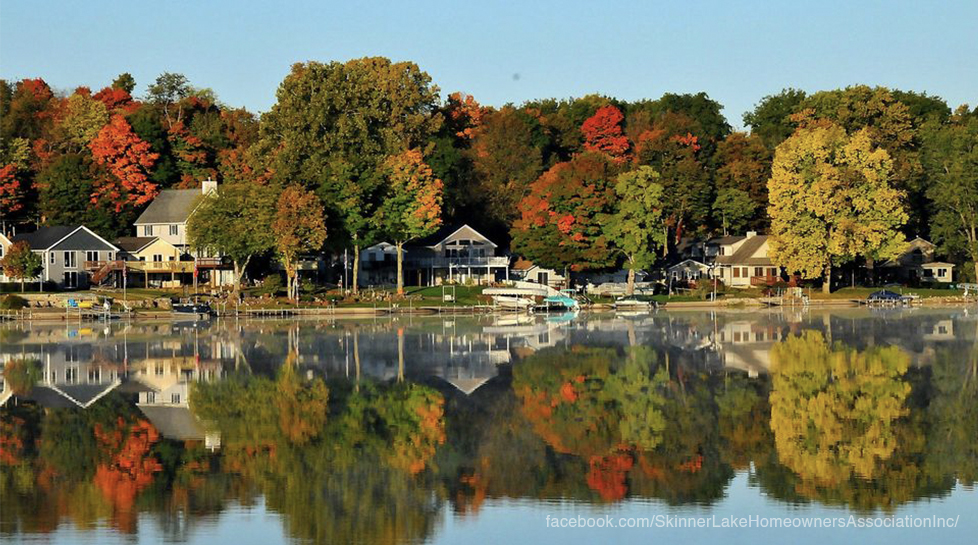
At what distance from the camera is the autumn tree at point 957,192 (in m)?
106

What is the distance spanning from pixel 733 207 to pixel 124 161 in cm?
5179

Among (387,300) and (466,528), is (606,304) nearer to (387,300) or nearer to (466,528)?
(387,300)

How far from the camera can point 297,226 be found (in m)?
90.0

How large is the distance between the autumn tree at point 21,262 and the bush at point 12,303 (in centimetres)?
467

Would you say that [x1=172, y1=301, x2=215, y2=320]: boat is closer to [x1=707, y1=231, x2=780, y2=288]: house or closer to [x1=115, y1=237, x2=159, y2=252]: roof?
[x1=115, y1=237, x2=159, y2=252]: roof

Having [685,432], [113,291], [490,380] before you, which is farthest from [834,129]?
[685,432]

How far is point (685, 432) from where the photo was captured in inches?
1415

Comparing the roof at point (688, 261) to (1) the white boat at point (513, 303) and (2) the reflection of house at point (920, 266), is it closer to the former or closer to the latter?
(2) the reflection of house at point (920, 266)

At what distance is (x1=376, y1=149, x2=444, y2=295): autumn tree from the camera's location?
9794cm

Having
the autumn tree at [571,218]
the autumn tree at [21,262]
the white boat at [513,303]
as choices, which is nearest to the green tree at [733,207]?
the autumn tree at [571,218]

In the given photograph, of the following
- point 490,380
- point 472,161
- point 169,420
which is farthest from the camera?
point 472,161

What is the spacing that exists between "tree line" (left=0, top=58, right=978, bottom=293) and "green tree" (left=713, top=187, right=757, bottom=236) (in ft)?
0.65

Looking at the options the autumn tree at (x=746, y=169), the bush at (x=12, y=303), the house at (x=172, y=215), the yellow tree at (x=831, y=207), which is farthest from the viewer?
the autumn tree at (x=746, y=169)

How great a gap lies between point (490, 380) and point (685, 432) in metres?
13.9
